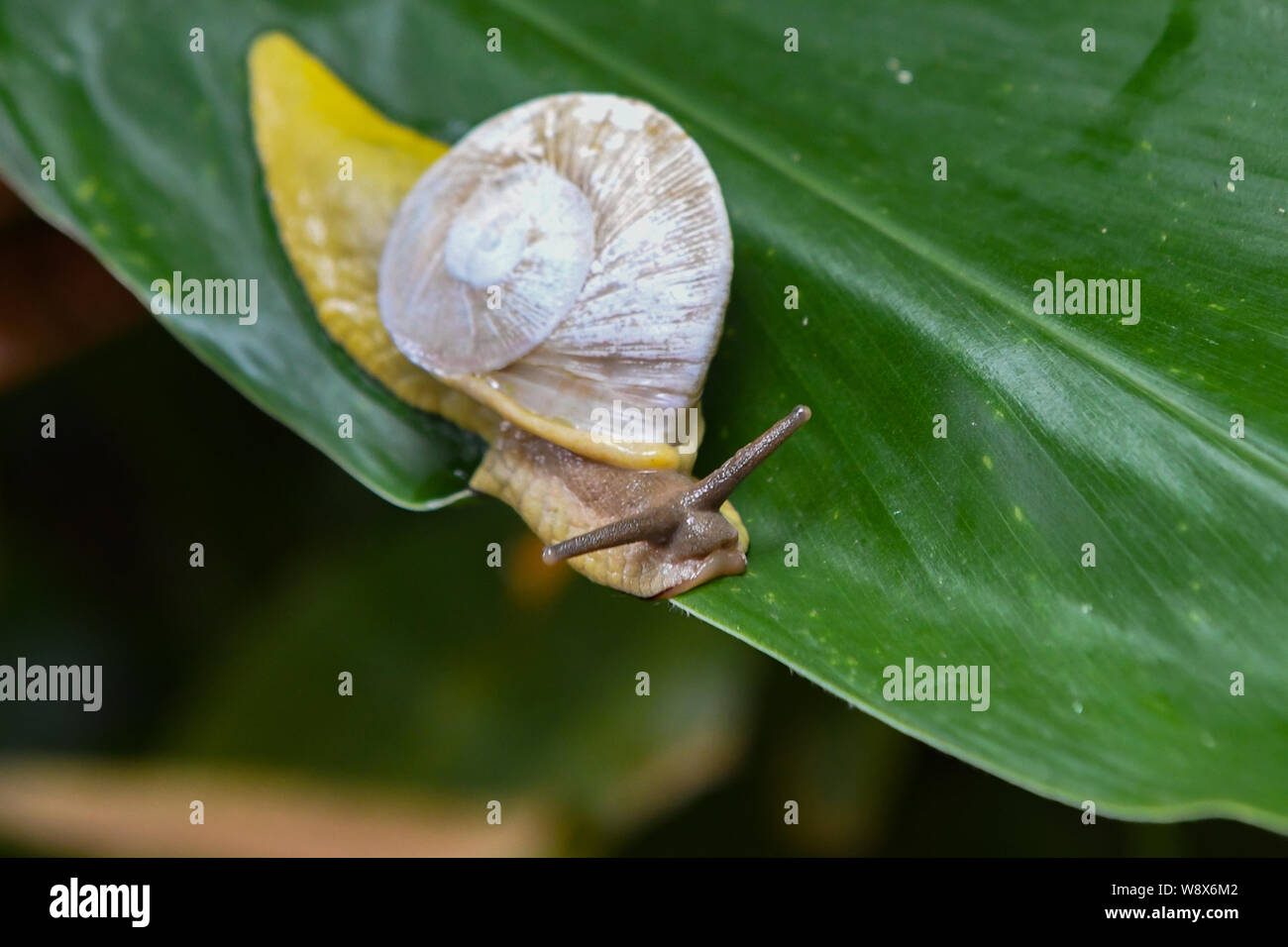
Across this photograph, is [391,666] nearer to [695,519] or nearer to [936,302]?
[695,519]

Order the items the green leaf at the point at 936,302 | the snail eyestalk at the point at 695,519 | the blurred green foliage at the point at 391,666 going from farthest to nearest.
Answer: the blurred green foliage at the point at 391,666, the snail eyestalk at the point at 695,519, the green leaf at the point at 936,302

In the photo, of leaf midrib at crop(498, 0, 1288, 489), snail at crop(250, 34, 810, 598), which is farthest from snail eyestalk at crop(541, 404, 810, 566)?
leaf midrib at crop(498, 0, 1288, 489)

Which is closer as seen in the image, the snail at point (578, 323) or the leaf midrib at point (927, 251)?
the leaf midrib at point (927, 251)

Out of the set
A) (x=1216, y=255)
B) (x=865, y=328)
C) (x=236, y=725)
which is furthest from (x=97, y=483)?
(x=1216, y=255)

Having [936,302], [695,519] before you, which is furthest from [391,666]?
[936,302]

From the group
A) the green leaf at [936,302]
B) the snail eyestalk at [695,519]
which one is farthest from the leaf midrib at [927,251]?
the snail eyestalk at [695,519]

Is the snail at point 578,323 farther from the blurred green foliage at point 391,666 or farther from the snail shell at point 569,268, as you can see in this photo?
→ the blurred green foliage at point 391,666
